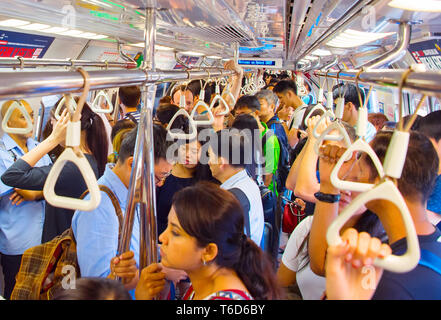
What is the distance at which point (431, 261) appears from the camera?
121 centimetres

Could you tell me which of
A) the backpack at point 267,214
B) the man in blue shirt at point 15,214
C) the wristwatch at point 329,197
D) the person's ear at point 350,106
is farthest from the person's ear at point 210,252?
the person's ear at point 350,106

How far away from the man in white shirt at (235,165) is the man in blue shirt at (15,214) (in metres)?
1.29

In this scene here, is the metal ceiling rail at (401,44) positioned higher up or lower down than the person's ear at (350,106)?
higher up

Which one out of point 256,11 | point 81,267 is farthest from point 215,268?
point 256,11

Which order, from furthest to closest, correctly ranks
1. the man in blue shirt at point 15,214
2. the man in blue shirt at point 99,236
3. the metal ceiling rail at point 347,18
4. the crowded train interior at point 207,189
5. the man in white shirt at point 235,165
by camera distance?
the man in blue shirt at point 15,214 < the man in white shirt at point 235,165 < the man in blue shirt at point 99,236 < the metal ceiling rail at point 347,18 < the crowded train interior at point 207,189

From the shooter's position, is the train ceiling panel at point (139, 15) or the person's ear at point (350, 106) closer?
the train ceiling panel at point (139, 15)

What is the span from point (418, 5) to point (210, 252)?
1139mm

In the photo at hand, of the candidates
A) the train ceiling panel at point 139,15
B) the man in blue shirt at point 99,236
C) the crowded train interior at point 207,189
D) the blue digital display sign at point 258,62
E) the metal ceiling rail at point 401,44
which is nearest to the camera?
the crowded train interior at point 207,189

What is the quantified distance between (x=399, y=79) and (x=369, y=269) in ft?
1.37

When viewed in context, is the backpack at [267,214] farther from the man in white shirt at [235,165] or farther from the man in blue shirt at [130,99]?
the man in blue shirt at [130,99]

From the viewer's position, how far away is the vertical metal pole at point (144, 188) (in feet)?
5.10

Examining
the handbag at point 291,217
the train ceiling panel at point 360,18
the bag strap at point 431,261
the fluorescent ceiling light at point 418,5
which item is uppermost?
the train ceiling panel at point 360,18

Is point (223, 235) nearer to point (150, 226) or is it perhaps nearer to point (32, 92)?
point (150, 226)
